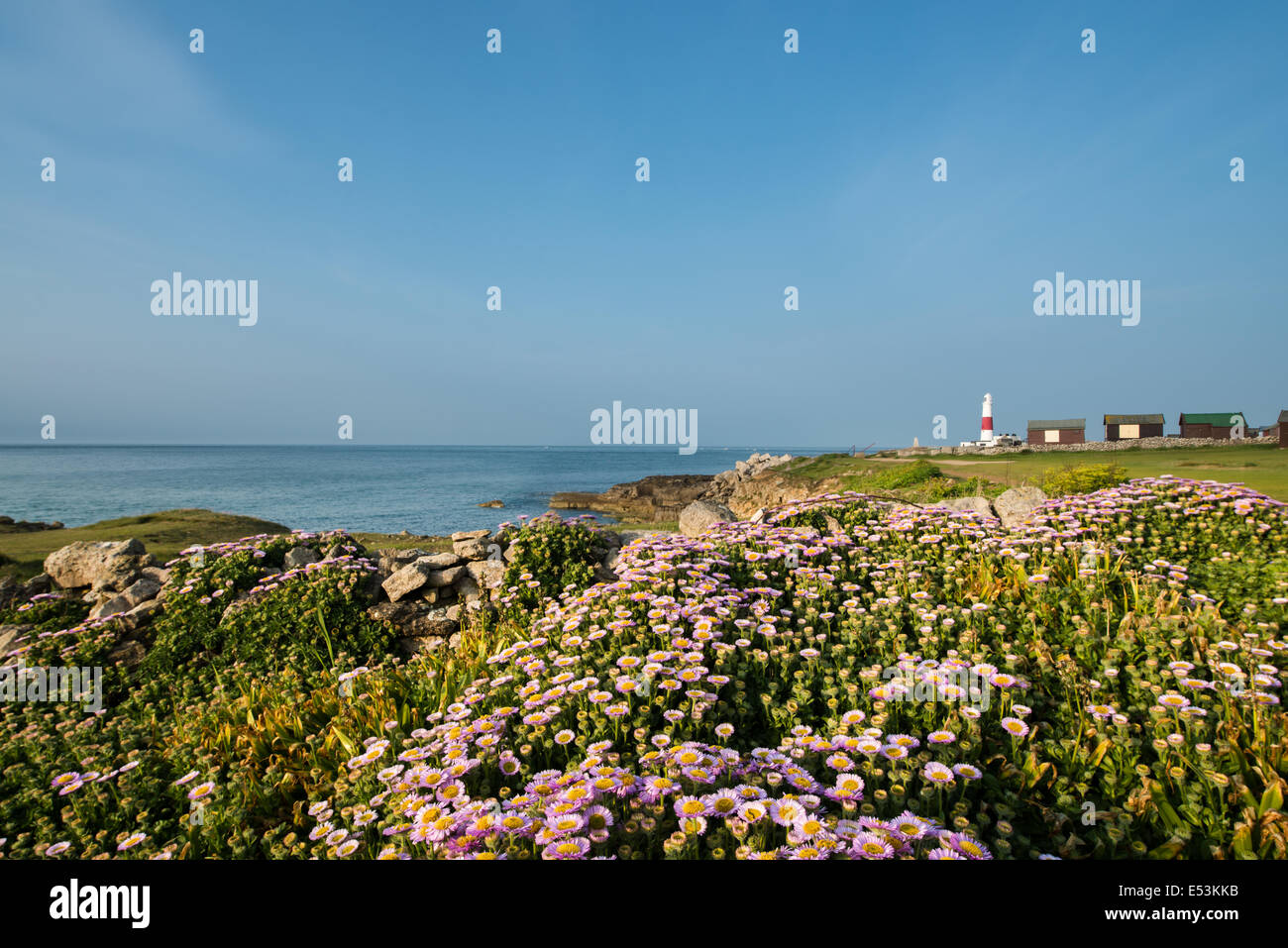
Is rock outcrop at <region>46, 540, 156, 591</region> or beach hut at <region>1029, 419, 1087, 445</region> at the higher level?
beach hut at <region>1029, 419, 1087, 445</region>

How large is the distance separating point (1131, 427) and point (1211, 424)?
4.72 meters

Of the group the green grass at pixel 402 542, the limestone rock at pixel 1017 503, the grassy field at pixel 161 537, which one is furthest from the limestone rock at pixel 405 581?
the limestone rock at pixel 1017 503

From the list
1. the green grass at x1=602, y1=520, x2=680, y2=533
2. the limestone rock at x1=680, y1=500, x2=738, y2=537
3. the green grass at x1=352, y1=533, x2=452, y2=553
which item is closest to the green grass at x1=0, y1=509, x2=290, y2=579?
the green grass at x1=352, y1=533, x2=452, y2=553

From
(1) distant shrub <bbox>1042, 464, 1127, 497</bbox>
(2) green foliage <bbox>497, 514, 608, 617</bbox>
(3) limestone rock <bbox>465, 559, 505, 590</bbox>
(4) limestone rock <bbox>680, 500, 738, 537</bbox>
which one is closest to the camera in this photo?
(2) green foliage <bbox>497, 514, 608, 617</bbox>

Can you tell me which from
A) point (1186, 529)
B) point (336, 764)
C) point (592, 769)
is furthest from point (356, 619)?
point (1186, 529)

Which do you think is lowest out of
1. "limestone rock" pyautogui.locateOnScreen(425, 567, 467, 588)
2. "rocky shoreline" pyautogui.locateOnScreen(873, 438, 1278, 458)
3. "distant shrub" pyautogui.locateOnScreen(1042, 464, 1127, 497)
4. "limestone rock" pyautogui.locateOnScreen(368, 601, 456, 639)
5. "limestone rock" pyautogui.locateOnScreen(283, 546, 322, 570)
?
"limestone rock" pyautogui.locateOnScreen(368, 601, 456, 639)

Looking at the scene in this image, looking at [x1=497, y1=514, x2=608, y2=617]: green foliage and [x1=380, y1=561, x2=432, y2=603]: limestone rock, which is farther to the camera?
[x1=380, y1=561, x2=432, y2=603]: limestone rock

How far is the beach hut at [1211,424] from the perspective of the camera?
144 feet

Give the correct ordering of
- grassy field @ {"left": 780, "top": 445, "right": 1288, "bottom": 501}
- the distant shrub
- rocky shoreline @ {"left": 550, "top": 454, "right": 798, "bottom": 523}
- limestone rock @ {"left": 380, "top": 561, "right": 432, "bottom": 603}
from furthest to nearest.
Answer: rocky shoreline @ {"left": 550, "top": 454, "right": 798, "bottom": 523} < grassy field @ {"left": 780, "top": 445, "right": 1288, "bottom": 501} < the distant shrub < limestone rock @ {"left": 380, "top": 561, "right": 432, "bottom": 603}

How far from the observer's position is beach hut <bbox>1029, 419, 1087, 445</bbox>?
166 feet

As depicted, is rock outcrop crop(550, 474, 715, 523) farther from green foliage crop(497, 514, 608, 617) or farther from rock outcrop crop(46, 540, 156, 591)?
green foliage crop(497, 514, 608, 617)

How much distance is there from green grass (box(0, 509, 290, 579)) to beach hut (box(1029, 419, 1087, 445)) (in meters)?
56.2

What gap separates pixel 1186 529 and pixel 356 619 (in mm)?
8255
